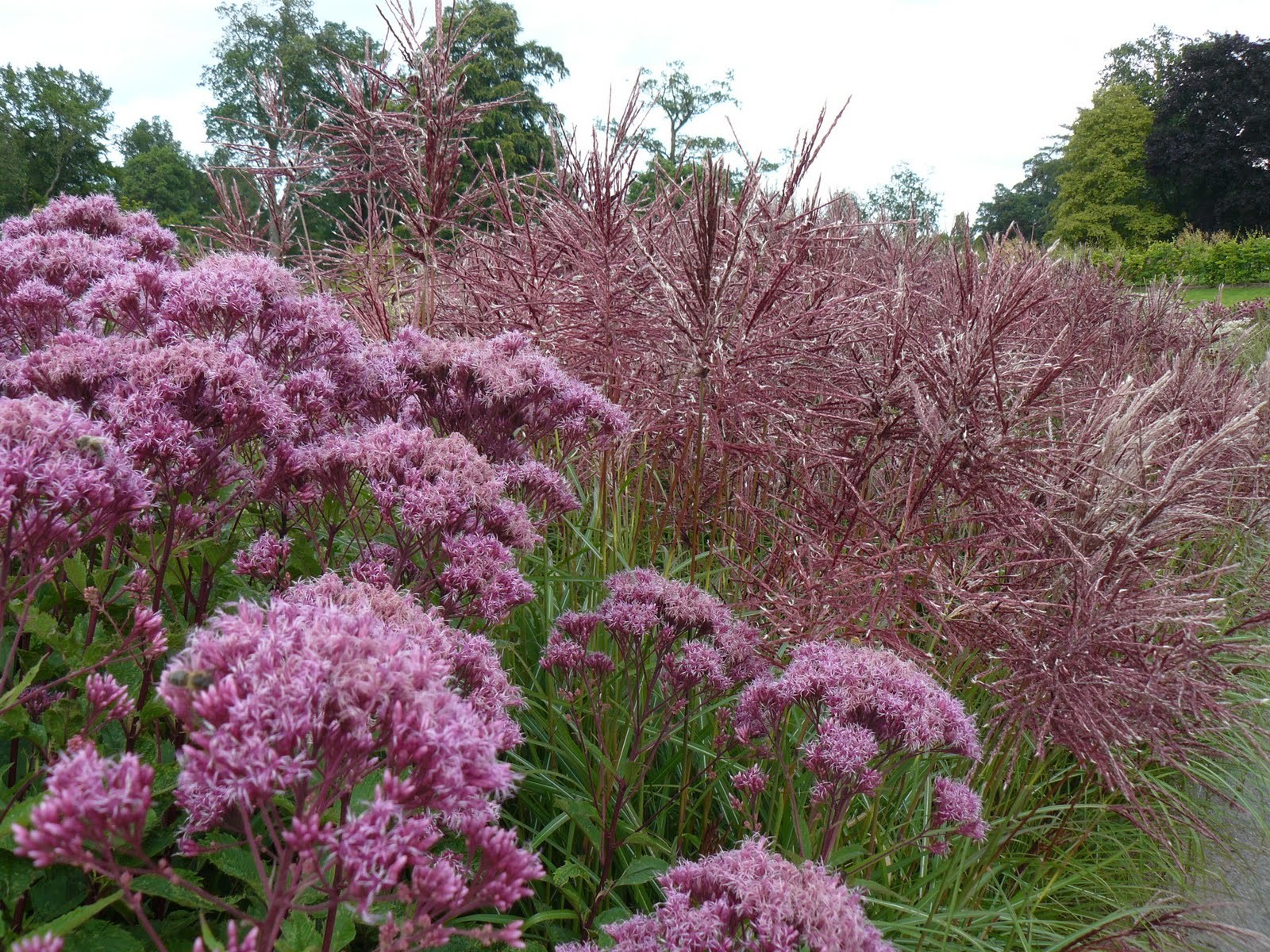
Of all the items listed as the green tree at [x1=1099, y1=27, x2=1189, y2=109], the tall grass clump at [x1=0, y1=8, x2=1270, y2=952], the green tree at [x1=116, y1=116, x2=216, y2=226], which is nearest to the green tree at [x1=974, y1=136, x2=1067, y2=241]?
the green tree at [x1=1099, y1=27, x2=1189, y2=109]

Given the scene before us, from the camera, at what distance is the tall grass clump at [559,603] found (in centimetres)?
113

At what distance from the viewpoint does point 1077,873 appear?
3449mm

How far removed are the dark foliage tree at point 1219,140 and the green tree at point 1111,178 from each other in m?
1.75

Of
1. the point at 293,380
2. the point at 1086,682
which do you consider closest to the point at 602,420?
the point at 293,380

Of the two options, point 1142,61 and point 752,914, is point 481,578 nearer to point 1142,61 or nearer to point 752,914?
point 752,914

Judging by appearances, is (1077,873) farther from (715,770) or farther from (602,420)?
(602,420)

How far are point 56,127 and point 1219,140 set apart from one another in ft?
251

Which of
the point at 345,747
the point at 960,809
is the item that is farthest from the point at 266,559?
the point at 960,809

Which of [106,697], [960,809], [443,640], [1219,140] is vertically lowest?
[960,809]

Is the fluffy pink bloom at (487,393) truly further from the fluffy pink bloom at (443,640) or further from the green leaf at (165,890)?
the green leaf at (165,890)

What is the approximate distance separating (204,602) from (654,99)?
2.65 m

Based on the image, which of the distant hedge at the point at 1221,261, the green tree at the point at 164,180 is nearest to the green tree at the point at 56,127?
the green tree at the point at 164,180

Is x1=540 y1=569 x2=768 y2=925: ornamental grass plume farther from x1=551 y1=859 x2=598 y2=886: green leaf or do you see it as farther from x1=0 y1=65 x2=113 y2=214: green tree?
x1=0 y1=65 x2=113 y2=214: green tree

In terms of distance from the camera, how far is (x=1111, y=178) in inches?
2109
